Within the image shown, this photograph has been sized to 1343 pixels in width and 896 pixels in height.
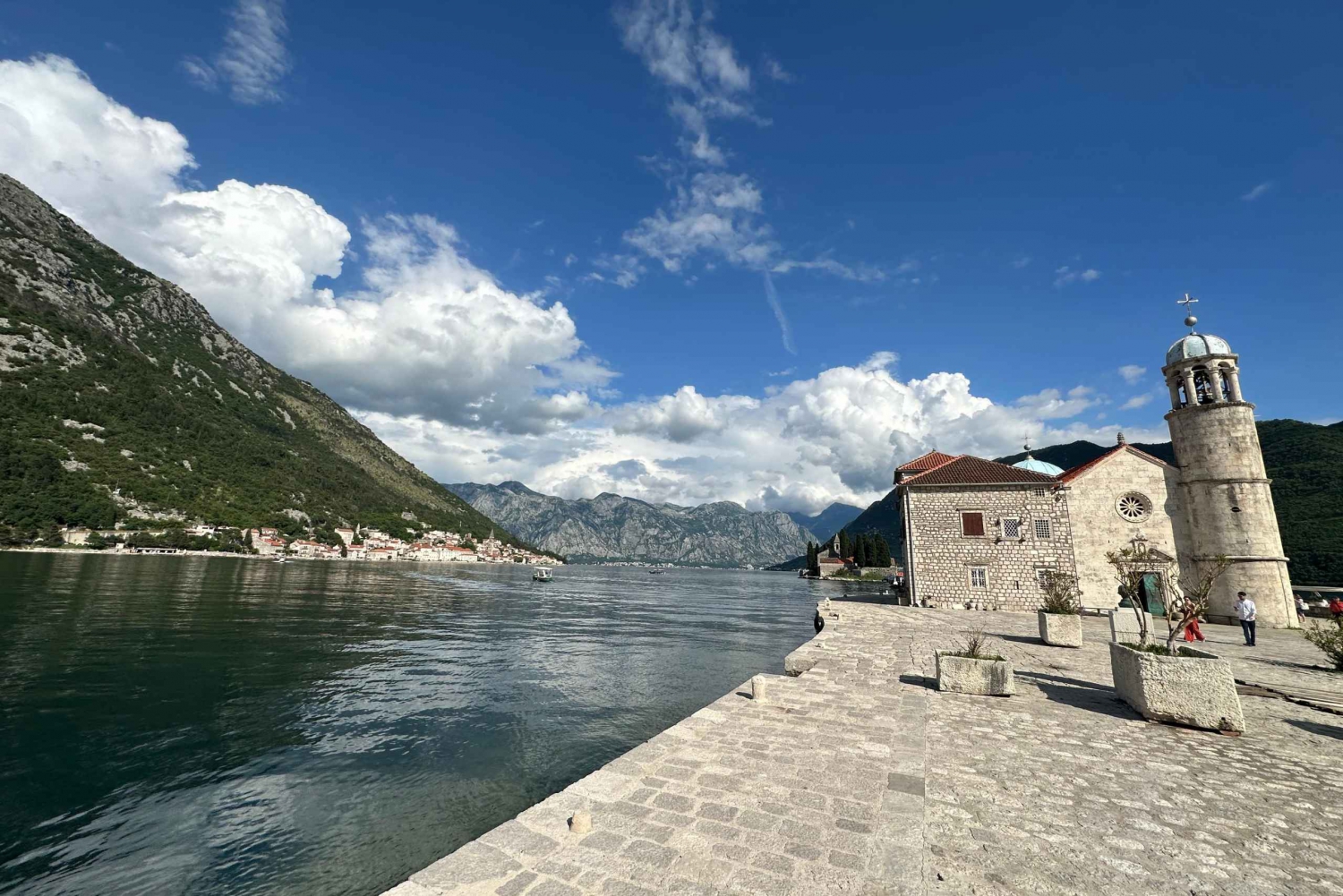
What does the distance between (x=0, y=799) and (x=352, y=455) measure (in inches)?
8279

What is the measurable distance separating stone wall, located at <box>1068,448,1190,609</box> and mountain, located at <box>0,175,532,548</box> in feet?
440

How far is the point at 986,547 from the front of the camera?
105ft

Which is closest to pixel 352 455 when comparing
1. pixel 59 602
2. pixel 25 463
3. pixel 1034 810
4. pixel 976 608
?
pixel 25 463

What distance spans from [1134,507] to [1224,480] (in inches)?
165

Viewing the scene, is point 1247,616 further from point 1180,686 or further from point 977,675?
point 977,675

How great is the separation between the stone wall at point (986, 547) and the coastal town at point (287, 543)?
402 ft

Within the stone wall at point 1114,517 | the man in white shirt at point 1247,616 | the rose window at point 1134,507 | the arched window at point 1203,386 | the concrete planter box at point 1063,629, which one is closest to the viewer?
the concrete planter box at point 1063,629

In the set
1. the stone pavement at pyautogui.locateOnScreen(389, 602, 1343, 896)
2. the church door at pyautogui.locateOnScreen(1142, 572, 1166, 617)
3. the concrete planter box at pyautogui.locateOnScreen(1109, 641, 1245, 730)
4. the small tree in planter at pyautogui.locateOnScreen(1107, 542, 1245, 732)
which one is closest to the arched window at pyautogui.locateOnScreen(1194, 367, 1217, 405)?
the church door at pyautogui.locateOnScreen(1142, 572, 1166, 617)

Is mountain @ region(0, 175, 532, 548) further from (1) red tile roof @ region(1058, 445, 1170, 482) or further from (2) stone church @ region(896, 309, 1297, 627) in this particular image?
(1) red tile roof @ region(1058, 445, 1170, 482)

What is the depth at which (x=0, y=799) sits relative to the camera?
8.41 meters

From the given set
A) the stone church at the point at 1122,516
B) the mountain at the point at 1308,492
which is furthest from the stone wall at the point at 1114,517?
the mountain at the point at 1308,492

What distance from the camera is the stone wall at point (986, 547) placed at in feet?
102

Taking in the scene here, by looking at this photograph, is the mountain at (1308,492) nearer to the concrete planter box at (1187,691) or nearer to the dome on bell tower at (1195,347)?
the dome on bell tower at (1195,347)

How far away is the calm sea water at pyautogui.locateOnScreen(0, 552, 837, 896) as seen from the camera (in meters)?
7.21
